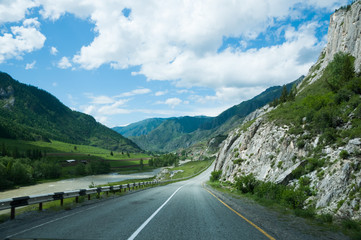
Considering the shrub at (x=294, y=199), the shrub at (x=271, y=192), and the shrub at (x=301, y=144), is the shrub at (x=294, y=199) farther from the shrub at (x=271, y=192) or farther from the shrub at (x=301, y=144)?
the shrub at (x=301, y=144)

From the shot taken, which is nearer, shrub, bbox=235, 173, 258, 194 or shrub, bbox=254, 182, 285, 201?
shrub, bbox=254, 182, 285, 201

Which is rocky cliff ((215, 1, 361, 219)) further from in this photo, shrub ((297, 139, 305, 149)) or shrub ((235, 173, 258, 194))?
shrub ((235, 173, 258, 194))

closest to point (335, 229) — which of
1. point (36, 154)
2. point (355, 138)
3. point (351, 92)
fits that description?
point (355, 138)

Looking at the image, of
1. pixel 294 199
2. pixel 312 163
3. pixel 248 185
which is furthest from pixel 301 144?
pixel 294 199

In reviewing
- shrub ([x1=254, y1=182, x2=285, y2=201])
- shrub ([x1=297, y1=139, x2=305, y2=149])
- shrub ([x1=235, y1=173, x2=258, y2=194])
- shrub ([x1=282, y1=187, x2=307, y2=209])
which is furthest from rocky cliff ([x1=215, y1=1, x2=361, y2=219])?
shrub ([x1=235, y1=173, x2=258, y2=194])

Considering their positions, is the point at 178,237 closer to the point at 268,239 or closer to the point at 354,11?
the point at 268,239

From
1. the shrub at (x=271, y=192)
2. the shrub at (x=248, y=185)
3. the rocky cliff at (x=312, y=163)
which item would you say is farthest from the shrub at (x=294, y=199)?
the shrub at (x=248, y=185)

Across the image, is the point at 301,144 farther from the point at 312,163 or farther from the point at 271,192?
the point at 271,192

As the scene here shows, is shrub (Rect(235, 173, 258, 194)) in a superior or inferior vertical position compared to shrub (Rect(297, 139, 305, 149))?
inferior

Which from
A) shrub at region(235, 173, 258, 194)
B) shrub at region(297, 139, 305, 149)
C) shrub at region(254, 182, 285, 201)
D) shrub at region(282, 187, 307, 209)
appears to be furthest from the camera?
shrub at region(297, 139, 305, 149)

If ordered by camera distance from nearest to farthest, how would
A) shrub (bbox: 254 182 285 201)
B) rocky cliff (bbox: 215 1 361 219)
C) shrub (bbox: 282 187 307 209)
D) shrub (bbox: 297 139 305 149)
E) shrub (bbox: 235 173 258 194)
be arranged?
rocky cliff (bbox: 215 1 361 219), shrub (bbox: 282 187 307 209), shrub (bbox: 254 182 285 201), shrub (bbox: 235 173 258 194), shrub (bbox: 297 139 305 149)

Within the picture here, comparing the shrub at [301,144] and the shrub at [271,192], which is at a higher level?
the shrub at [301,144]

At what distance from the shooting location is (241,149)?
40656 mm

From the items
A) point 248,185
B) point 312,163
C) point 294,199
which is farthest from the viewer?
point 248,185
